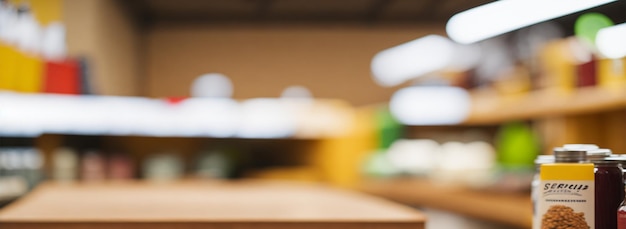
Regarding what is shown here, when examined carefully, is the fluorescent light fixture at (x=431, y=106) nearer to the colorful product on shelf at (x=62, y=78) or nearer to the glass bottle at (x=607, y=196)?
the colorful product on shelf at (x=62, y=78)

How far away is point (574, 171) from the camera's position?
1044mm

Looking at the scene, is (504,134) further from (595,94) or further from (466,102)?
(595,94)

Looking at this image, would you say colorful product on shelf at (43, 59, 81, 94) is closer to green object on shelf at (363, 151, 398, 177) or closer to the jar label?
green object on shelf at (363, 151, 398, 177)

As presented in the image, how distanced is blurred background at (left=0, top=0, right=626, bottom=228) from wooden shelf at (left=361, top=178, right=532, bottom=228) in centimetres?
1

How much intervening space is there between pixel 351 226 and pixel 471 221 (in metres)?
2.32

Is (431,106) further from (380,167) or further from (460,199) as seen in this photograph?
(460,199)

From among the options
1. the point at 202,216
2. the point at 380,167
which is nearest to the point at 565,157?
the point at 202,216

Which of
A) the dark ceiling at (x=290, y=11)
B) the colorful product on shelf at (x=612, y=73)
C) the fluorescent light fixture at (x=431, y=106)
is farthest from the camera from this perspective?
the dark ceiling at (x=290, y=11)

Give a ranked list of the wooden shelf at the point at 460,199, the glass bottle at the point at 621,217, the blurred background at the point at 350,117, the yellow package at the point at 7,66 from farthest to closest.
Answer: the yellow package at the point at 7,66, the wooden shelf at the point at 460,199, the blurred background at the point at 350,117, the glass bottle at the point at 621,217

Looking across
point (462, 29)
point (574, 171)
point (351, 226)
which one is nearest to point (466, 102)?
point (462, 29)

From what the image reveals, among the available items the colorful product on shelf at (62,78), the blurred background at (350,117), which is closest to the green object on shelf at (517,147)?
the blurred background at (350,117)

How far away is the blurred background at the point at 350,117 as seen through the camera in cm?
266

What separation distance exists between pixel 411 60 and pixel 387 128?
251 cm

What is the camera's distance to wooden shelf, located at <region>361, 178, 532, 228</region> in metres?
2.77
